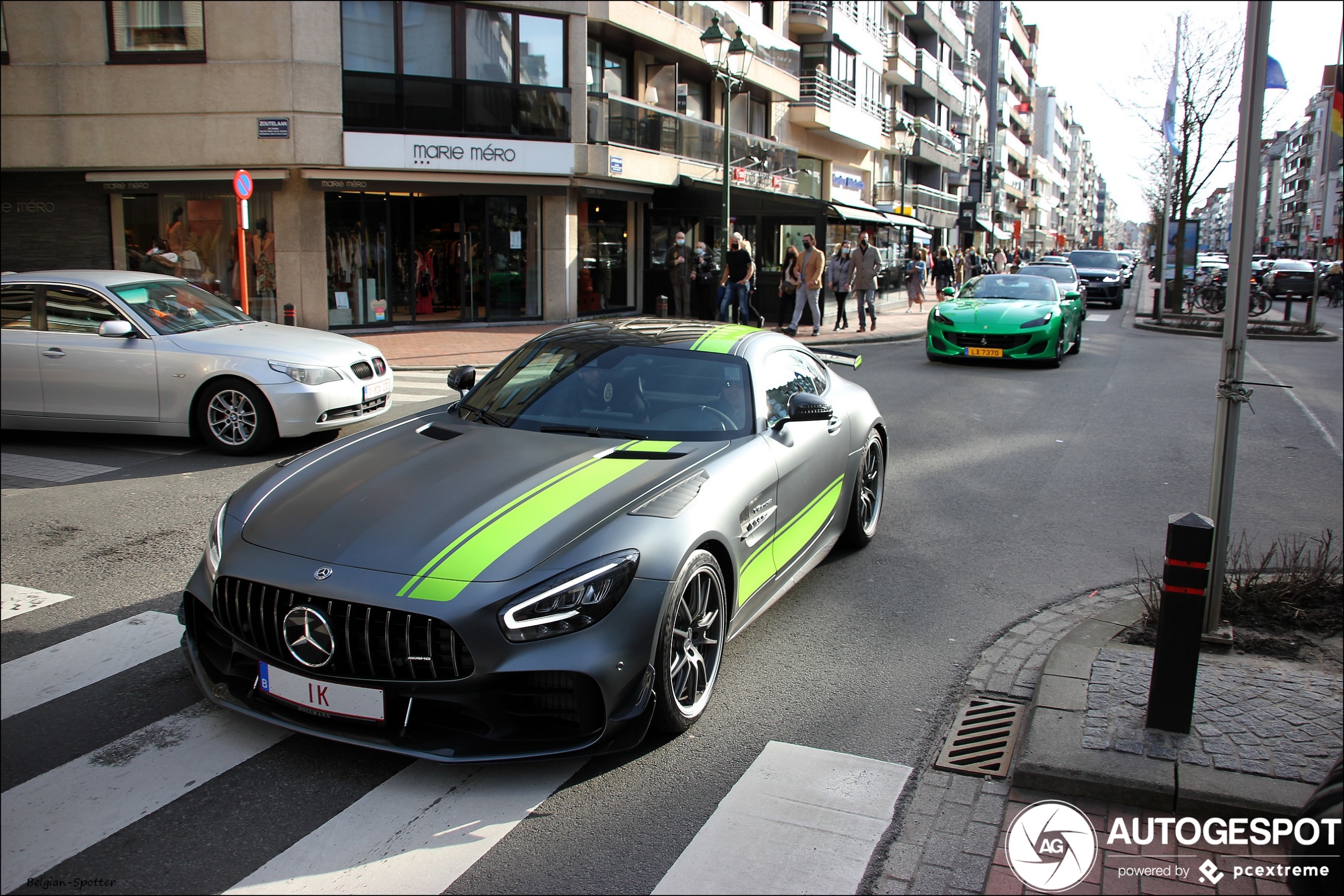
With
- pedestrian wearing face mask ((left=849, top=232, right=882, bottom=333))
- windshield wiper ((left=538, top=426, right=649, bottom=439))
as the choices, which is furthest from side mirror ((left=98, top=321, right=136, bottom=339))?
pedestrian wearing face mask ((left=849, top=232, right=882, bottom=333))

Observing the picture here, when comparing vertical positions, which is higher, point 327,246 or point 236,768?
point 327,246

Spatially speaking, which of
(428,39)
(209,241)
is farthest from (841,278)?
(209,241)

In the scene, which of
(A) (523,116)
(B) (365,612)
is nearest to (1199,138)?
(A) (523,116)

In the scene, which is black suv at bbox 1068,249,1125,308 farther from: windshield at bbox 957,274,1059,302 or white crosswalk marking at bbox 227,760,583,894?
white crosswalk marking at bbox 227,760,583,894

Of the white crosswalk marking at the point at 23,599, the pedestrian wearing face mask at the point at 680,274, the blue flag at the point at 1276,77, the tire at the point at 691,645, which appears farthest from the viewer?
the pedestrian wearing face mask at the point at 680,274

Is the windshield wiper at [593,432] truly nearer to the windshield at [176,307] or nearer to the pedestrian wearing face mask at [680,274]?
the windshield at [176,307]

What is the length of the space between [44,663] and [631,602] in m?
2.69

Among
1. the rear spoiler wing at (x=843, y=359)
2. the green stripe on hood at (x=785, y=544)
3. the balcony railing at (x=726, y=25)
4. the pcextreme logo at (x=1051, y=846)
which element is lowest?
the pcextreme logo at (x=1051, y=846)

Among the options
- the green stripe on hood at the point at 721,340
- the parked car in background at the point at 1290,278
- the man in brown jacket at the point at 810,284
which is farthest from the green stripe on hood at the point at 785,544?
the parked car in background at the point at 1290,278

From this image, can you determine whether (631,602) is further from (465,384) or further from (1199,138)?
(1199,138)

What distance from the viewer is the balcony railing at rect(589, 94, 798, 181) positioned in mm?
23406

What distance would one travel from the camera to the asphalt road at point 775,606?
3.26 meters

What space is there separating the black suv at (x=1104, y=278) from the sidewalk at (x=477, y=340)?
37.4 feet

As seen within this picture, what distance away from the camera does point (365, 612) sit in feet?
11.4
